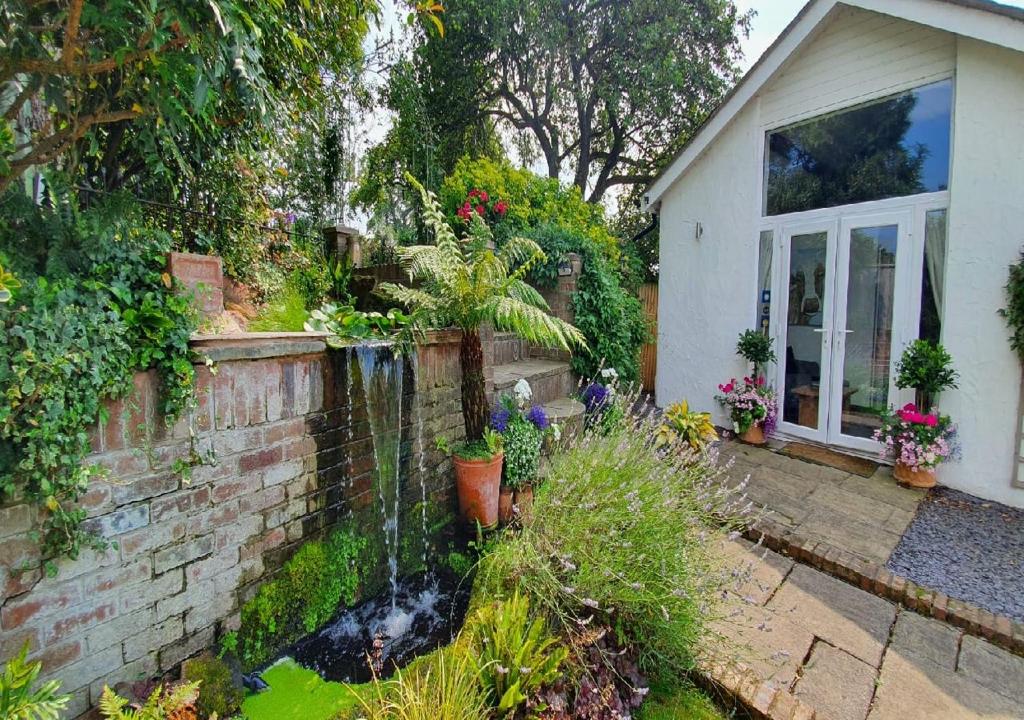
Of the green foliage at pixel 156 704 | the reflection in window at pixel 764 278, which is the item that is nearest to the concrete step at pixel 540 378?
the reflection in window at pixel 764 278

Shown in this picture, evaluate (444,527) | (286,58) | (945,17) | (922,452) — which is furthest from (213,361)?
(945,17)

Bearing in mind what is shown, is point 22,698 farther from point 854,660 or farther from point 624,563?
point 854,660

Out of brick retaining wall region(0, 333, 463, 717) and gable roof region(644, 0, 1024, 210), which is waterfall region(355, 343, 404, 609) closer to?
brick retaining wall region(0, 333, 463, 717)

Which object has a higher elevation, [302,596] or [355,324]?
[355,324]

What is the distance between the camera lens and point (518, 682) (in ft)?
4.69

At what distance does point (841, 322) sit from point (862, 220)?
1018 mm

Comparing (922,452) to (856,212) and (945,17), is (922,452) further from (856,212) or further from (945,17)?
(945,17)

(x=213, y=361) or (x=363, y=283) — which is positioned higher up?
(x=363, y=283)

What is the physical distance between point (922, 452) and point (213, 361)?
517 centimetres

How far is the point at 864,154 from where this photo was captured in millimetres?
4598

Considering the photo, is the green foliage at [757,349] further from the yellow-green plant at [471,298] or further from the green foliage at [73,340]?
the green foliage at [73,340]

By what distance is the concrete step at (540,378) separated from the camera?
4.07m

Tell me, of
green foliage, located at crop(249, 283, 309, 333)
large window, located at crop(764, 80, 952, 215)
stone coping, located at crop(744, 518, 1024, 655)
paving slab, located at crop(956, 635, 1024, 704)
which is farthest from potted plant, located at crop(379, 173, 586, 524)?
large window, located at crop(764, 80, 952, 215)

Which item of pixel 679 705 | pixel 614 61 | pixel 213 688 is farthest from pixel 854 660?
pixel 614 61
